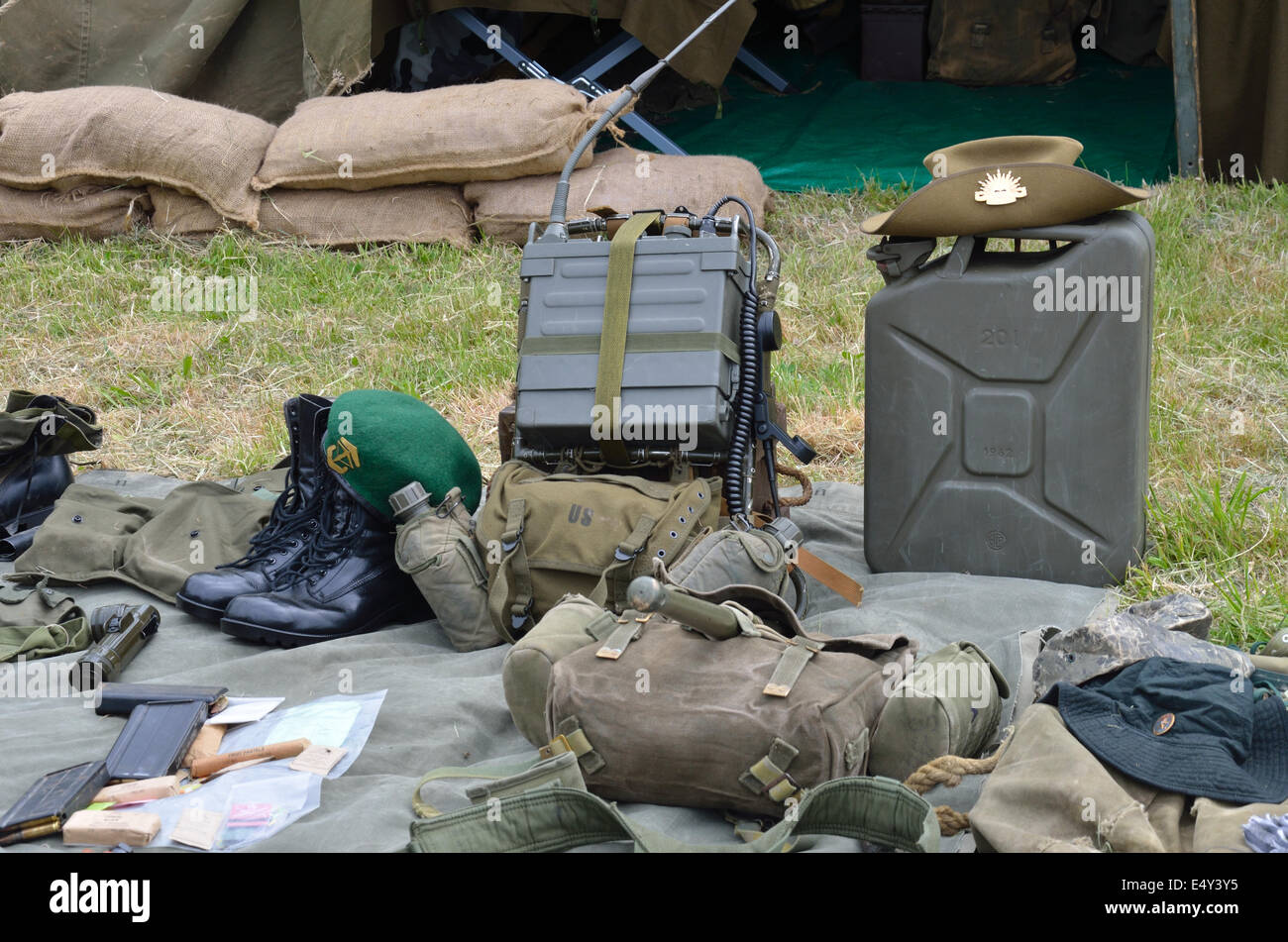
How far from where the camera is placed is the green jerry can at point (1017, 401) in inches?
109

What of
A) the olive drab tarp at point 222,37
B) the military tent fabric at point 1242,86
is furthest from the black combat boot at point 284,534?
the military tent fabric at point 1242,86

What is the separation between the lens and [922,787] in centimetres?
197

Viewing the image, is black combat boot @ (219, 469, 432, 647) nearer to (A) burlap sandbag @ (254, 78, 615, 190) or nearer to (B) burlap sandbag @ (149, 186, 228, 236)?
(A) burlap sandbag @ (254, 78, 615, 190)

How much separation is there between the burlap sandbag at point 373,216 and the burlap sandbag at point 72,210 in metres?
0.60

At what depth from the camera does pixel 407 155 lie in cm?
541

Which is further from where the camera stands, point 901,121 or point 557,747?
point 901,121

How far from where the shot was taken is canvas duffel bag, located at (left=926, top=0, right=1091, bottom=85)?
7156 mm

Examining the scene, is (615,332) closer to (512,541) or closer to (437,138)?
(512,541)

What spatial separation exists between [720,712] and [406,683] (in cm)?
82

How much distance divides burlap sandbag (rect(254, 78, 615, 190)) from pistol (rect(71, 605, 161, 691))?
3.00 m

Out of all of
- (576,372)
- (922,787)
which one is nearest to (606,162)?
(576,372)

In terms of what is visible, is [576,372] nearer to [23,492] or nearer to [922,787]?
[922,787]

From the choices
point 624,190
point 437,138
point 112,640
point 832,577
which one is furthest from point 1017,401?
point 437,138

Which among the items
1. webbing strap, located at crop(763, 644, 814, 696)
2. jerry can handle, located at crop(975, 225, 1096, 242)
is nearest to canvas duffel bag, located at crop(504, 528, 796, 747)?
webbing strap, located at crop(763, 644, 814, 696)
